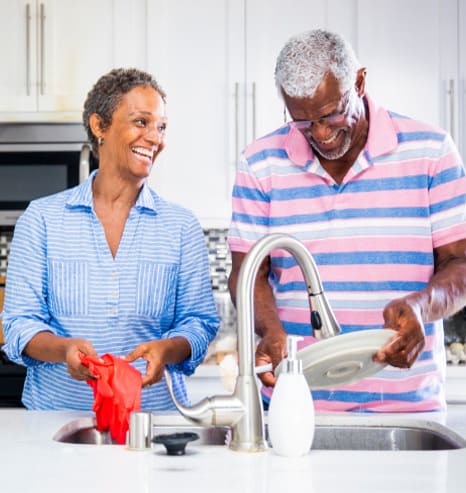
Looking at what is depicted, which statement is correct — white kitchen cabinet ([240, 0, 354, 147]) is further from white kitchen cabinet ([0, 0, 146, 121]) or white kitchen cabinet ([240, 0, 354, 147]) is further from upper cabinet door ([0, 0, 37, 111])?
upper cabinet door ([0, 0, 37, 111])

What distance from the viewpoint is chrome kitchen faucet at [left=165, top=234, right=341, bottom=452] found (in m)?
1.30

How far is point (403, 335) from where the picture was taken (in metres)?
1.39

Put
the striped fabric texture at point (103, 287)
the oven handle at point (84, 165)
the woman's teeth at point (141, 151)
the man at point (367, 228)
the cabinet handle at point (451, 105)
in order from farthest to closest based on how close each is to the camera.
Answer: the cabinet handle at point (451, 105)
the oven handle at point (84, 165)
the woman's teeth at point (141, 151)
the striped fabric texture at point (103, 287)
the man at point (367, 228)

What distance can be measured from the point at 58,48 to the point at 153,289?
5.49 feet

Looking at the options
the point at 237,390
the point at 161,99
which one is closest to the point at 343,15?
the point at 161,99

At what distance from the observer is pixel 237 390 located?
4.32ft

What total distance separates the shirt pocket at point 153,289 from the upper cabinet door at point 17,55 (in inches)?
60.8

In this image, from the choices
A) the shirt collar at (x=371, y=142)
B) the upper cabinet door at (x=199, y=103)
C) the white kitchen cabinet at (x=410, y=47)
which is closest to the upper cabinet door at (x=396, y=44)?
the white kitchen cabinet at (x=410, y=47)

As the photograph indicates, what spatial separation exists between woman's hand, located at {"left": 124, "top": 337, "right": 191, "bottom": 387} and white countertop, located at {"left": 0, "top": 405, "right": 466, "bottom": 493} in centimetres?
25

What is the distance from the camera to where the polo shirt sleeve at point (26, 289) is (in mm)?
A: 1740

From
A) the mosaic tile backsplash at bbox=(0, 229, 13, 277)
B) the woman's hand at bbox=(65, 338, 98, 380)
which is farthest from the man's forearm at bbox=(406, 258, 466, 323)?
the mosaic tile backsplash at bbox=(0, 229, 13, 277)

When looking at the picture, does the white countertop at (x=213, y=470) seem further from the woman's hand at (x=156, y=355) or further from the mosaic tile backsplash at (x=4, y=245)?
the mosaic tile backsplash at (x=4, y=245)

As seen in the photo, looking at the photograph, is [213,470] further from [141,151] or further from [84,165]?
[84,165]

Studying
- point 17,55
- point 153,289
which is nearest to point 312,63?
point 153,289
